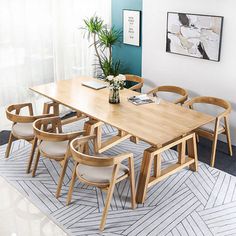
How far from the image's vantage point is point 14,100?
19.0ft

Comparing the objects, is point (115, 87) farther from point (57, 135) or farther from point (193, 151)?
point (193, 151)

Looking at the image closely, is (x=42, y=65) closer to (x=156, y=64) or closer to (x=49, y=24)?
(x=49, y=24)

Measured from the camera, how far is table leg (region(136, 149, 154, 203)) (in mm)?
3760

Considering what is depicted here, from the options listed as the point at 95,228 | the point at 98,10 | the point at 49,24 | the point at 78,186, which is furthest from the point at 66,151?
the point at 98,10

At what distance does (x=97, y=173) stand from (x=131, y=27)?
3309 millimetres

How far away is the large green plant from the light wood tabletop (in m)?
1.21

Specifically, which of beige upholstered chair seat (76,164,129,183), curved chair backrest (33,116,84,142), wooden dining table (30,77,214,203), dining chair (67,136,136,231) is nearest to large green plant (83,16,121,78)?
wooden dining table (30,77,214,203)

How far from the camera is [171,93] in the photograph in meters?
5.70

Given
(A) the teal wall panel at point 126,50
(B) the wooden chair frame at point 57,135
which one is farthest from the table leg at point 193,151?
(A) the teal wall panel at point 126,50

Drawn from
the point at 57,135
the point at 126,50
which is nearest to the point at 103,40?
the point at 126,50

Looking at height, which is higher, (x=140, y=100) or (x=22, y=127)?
(x=140, y=100)

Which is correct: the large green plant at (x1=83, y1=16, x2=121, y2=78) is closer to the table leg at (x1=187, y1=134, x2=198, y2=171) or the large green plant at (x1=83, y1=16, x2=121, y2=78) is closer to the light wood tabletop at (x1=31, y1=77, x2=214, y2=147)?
the light wood tabletop at (x1=31, y1=77, x2=214, y2=147)

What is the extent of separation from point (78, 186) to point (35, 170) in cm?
58

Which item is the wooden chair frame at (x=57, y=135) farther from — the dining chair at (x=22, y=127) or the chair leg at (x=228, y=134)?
the chair leg at (x=228, y=134)
